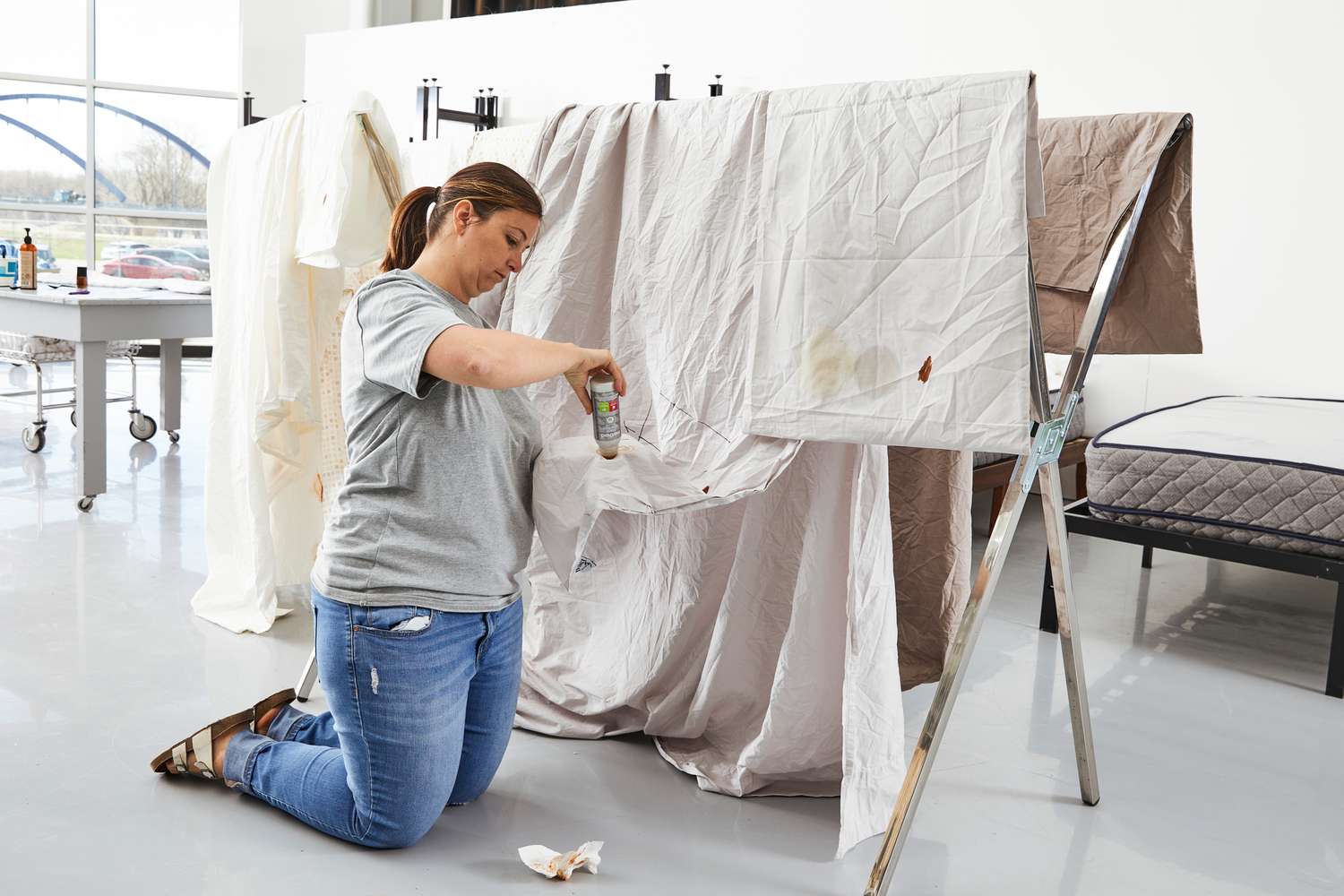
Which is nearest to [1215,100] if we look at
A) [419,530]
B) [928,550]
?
[928,550]

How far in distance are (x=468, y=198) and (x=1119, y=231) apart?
1.02 meters

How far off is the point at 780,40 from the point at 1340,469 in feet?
14.0

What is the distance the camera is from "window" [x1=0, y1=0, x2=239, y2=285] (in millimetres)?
7890

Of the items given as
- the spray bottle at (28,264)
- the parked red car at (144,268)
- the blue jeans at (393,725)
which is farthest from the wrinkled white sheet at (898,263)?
the parked red car at (144,268)

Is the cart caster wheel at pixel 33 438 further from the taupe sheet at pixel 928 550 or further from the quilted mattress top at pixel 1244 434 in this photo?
the quilted mattress top at pixel 1244 434

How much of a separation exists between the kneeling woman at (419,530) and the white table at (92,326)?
2681 mm

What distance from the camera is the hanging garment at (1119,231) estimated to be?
1681 mm

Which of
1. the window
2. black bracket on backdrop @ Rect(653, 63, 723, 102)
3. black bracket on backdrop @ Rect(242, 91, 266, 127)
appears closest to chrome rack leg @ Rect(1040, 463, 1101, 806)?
black bracket on backdrop @ Rect(653, 63, 723, 102)

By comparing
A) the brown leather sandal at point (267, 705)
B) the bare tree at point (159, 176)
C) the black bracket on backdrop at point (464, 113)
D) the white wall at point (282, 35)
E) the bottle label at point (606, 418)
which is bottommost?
the brown leather sandal at point (267, 705)

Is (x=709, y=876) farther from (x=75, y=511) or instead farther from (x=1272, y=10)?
(x=1272, y=10)

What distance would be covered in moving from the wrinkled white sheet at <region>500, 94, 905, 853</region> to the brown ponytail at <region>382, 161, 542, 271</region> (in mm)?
261

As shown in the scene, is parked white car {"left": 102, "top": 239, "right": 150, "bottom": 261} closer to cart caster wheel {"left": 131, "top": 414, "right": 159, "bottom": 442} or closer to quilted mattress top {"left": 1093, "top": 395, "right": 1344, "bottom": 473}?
cart caster wheel {"left": 131, "top": 414, "right": 159, "bottom": 442}

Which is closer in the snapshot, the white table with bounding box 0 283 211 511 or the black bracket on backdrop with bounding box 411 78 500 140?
the white table with bounding box 0 283 211 511

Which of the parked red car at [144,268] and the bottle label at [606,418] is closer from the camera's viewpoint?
the bottle label at [606,418]
